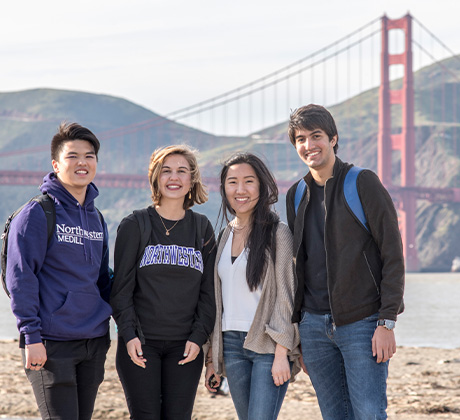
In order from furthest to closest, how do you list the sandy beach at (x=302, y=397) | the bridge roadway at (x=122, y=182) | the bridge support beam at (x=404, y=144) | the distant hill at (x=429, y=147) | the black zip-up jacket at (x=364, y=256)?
the distant hill at (x=429, y=147)
the bridge support beam at (x=404, y=144)
the bridge roadway at (x=122, y=182)
the sandy beach at (x=302, y=397)
the black zip-up jacket at (x=364, y=256)

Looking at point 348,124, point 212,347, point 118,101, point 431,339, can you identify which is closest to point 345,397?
point 212,347

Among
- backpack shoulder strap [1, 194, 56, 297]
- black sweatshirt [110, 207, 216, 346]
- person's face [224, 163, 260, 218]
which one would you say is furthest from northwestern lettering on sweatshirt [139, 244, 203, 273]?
backpack shoulder strap [1, 194, 56, 297]

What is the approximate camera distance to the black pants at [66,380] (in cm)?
280

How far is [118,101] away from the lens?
130875mm

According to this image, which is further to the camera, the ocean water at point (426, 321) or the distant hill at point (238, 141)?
the distant hill at point (238, 141)

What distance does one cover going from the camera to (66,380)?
2805 mm

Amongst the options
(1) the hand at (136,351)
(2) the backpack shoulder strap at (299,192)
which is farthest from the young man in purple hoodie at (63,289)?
(2) the backpack shoulder strap at (299,192)

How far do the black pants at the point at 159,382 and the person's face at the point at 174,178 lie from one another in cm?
54

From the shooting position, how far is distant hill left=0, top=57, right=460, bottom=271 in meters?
59.5

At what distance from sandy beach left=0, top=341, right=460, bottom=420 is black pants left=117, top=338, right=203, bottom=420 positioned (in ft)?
8.91

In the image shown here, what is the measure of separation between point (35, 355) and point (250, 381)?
2.51 ft

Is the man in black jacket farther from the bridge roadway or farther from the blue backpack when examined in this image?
the bridge roadway

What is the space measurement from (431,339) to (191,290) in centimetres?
1146

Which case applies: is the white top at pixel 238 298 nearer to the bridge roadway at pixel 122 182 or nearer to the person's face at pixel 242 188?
the person's face at pixel 242 188
